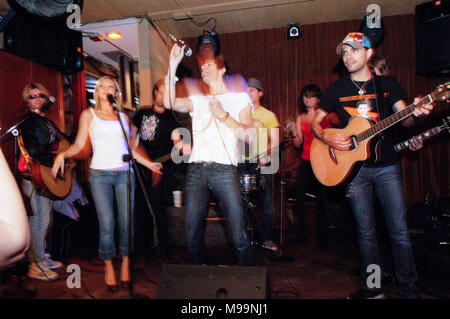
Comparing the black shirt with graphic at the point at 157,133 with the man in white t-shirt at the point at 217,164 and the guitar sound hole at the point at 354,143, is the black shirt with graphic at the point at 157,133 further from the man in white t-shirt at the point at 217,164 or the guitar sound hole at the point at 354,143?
the guitar sound hole at the point at 354,143

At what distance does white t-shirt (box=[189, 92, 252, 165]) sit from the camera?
231cm

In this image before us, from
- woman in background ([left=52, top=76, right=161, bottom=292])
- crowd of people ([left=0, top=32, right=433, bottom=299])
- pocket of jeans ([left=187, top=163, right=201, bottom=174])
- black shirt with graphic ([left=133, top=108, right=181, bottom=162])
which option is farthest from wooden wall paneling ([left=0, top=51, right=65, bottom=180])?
pocket of jeans ([left=187, top=163, right=201, bottom=174])

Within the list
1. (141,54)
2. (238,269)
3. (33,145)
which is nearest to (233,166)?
(238,269)

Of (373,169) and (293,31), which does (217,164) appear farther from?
(293,31)

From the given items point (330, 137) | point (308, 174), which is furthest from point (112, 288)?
point (308, 174)

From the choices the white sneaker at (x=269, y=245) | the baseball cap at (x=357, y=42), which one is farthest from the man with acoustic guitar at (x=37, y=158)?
the baseball cap at (x=357, y=42)

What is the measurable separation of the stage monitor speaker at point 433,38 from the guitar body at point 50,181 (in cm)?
544

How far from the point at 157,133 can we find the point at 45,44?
1.50 meters

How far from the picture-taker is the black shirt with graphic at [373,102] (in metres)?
2.39

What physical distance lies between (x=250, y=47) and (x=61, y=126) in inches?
153

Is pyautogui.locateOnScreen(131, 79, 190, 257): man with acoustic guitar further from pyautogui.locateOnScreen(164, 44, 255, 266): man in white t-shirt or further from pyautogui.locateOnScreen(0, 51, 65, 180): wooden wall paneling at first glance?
pyautogui.locateOnScreen(0, 51, 65, 180): wooden wall paneling

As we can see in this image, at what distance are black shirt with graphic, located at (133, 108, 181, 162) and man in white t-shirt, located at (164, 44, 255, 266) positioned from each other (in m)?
1.38

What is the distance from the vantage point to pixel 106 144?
270cm
